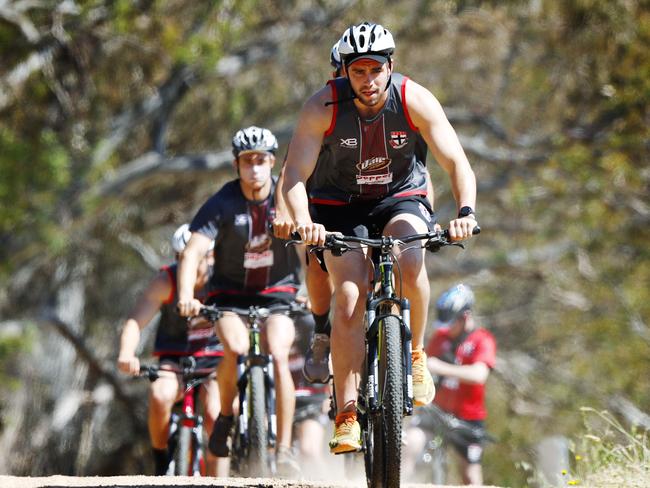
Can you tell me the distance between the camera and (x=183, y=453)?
9.02m

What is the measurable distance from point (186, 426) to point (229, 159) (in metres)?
10.5

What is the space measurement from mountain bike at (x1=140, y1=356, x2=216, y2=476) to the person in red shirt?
2597mm

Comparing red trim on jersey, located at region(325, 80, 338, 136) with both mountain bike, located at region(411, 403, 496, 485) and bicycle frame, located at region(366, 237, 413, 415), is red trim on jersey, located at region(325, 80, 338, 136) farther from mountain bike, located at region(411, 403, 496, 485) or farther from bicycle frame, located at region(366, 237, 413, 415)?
mountain bike, located at region(411, 403, 496, 485)

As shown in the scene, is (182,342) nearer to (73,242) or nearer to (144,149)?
(73,242)

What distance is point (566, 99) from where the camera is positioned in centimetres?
2172

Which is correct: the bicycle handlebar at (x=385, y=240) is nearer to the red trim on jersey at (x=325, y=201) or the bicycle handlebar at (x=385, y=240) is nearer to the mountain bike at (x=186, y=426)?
the red trim on jersey at (x=325, y=201)

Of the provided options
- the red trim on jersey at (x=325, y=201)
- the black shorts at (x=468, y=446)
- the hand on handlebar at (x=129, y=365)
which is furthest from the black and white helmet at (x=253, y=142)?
the black shorts at (x=468, y=446)

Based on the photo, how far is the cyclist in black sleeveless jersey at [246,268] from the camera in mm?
8328

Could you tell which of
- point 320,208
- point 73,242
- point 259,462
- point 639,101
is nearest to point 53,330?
point 73,242

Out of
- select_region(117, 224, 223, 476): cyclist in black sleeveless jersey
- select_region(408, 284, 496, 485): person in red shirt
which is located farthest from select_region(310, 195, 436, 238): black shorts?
select_region(408, 284, 496, 485): person in red shirt

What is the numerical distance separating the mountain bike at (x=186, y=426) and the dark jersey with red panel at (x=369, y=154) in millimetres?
2762

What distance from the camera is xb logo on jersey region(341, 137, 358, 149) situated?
654 centimetres

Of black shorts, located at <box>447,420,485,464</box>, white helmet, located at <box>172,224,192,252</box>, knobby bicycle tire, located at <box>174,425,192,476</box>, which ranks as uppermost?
white helmet, located at <box>172,224,192,252</box>

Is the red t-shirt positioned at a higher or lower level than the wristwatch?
higher
